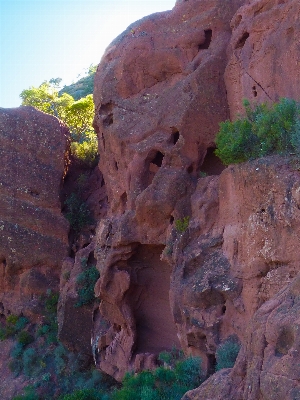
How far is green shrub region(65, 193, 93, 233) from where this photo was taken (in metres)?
18.1

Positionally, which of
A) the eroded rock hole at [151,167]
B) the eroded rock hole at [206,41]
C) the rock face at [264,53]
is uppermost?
the eroded rock hole at [206,41]

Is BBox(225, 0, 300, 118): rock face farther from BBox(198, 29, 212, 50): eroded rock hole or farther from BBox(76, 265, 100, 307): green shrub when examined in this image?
BBox(76, 265, 100, 307): green shrub

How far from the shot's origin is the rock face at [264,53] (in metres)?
10.8

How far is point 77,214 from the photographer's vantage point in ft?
59.9

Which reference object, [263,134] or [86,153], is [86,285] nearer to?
[86,153]

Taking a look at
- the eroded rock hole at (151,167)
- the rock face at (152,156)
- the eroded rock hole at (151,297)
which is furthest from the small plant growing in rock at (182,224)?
the eroded rock hole at (151,167)

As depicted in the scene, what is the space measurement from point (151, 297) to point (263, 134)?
6214 millimetres

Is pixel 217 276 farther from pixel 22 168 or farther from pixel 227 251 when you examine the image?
pixel 22 168

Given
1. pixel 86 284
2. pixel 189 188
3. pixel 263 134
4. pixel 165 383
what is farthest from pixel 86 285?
pixel 263 134

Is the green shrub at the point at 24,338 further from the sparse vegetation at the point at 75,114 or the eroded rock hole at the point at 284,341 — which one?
the eroded rock hole at the point at 284,341

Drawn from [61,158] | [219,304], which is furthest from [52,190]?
[219,304]

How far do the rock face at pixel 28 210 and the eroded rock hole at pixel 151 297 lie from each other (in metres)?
4.85

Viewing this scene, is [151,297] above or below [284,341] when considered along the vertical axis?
below

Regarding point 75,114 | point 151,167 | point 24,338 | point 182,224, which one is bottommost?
point 24,338
